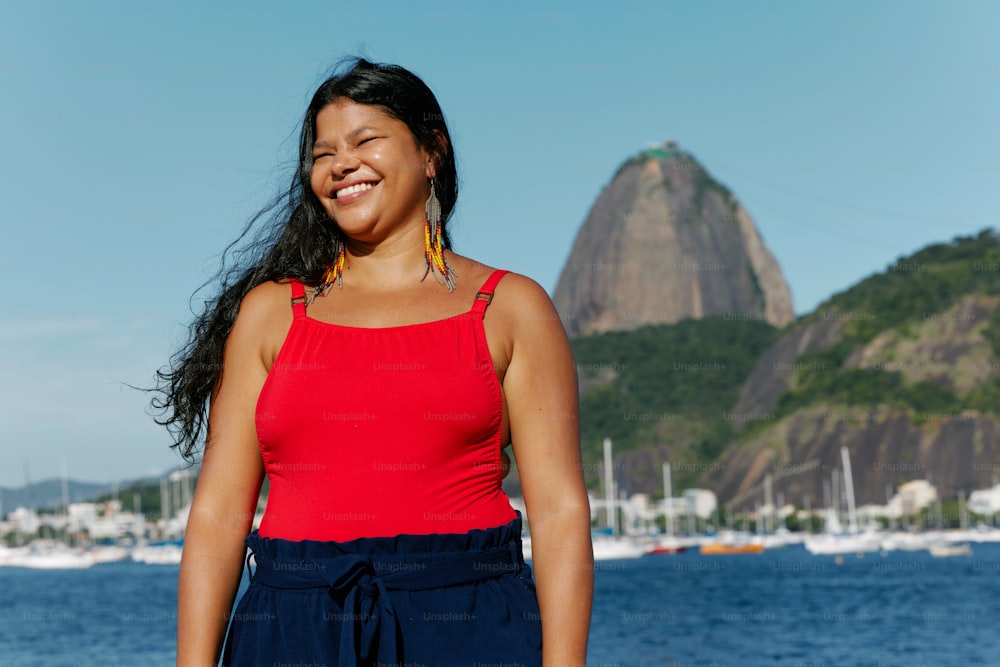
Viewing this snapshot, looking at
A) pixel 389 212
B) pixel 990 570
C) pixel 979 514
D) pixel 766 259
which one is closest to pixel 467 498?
pixel 389 212

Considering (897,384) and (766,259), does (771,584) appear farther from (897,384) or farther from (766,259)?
(766,259)

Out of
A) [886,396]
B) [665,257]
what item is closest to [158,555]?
[886,396]

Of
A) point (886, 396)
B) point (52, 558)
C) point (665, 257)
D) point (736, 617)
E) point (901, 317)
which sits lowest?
point (736, 617)

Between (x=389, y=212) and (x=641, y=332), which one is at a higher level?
(x=641, y=332)

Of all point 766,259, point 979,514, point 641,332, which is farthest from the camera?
point 766,259

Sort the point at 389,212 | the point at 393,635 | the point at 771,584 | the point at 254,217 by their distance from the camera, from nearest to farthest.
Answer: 1. the point at 393,635
2. the point at 389,212
3. the point at 254,217
4. the point at 771,584

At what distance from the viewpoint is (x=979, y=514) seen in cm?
8662

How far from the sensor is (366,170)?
7.21ft

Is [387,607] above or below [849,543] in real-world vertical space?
above

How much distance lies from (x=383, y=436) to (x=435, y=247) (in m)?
0.39

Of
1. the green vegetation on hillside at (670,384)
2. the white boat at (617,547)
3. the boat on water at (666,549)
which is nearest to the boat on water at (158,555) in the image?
the white boat at (617,547)

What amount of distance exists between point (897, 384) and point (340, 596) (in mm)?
99019

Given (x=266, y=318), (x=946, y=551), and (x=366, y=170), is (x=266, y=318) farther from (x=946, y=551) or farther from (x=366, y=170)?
(x=946, y=551)

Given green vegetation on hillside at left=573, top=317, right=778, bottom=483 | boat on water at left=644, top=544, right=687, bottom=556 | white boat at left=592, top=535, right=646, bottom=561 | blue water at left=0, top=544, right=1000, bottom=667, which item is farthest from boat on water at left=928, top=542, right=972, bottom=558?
green vegetation on hillside at left=573, top=317, right=778, bottom=483
